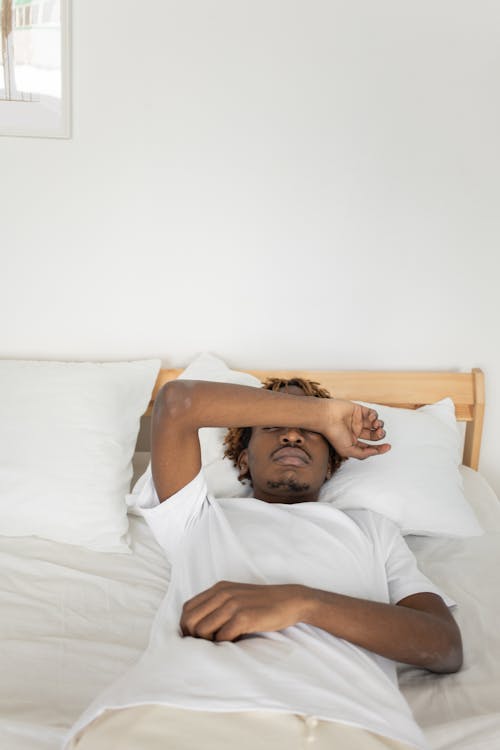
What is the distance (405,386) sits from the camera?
2.32 meters

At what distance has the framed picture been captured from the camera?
2.10 meters

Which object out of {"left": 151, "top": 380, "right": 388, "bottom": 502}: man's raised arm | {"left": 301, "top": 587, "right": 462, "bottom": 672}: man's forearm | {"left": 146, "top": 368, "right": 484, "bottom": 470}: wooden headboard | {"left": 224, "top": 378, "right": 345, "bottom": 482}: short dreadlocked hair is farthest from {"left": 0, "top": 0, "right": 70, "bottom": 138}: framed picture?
{"left": 301, "top": 587, "right": 462, "bottom": 672}: man's forearm

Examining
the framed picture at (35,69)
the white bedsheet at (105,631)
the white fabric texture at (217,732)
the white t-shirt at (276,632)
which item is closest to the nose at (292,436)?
the white t-shirt at (276,632)

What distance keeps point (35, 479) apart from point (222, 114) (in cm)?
117

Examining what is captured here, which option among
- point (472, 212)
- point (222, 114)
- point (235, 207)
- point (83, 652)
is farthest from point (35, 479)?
point (472, 212)

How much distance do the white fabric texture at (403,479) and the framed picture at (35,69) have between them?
2.90ft

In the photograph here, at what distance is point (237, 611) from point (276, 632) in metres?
0.08

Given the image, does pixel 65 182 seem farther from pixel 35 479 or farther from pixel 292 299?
pixel 35 479

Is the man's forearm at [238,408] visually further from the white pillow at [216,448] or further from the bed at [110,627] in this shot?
the bed at [110,627]

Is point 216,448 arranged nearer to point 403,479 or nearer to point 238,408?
point 403,479

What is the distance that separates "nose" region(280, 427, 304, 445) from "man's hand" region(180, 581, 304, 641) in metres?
0.45

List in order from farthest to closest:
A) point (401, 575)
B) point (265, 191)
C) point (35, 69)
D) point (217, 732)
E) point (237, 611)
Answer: point (265, 191)
point (35, 69)
point (401, 575)
point (237, 611)
point (217, 732)

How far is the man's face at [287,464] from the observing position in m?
1.57

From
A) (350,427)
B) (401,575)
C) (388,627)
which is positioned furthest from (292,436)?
(388,627)
